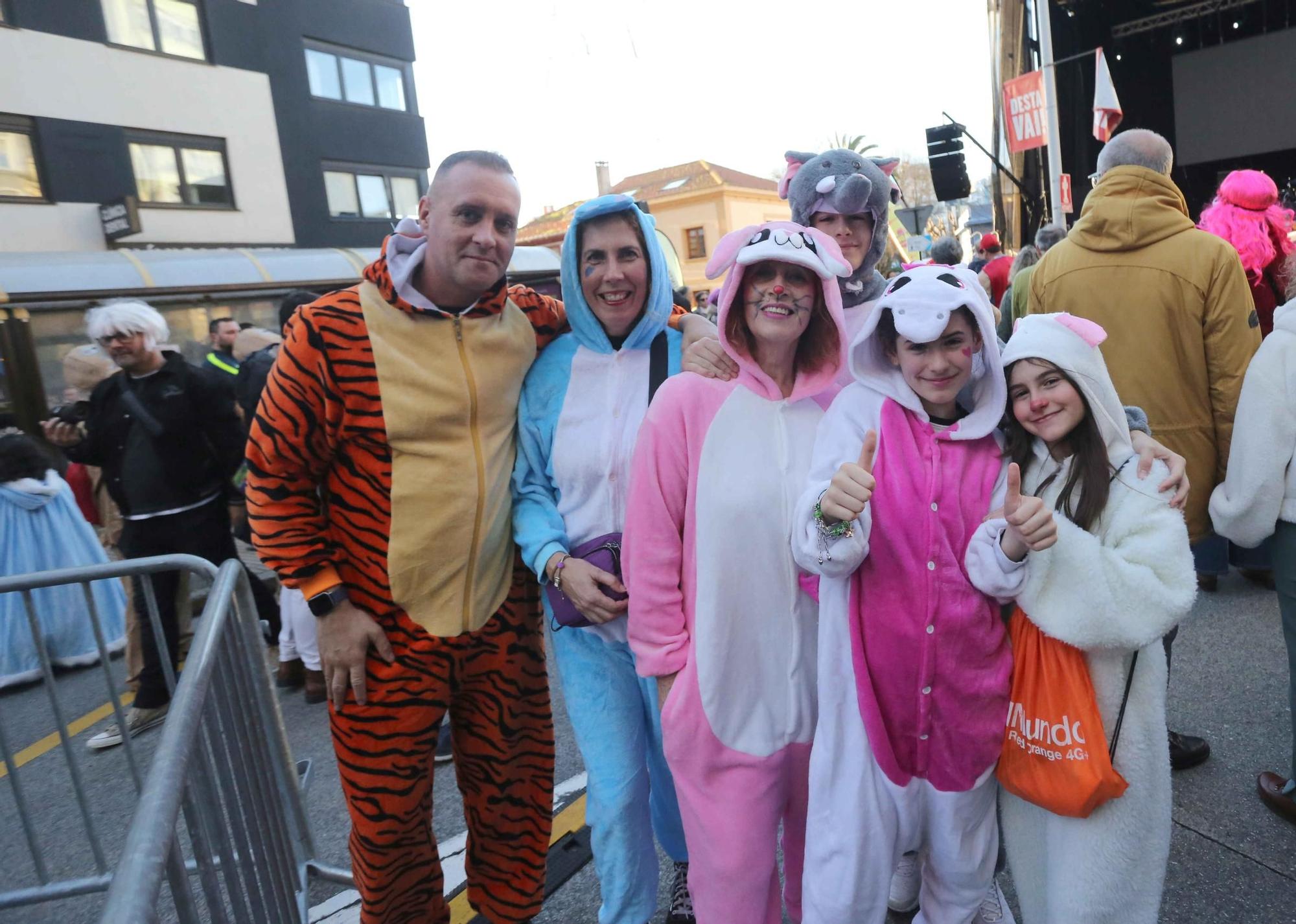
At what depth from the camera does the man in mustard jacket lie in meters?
2.73

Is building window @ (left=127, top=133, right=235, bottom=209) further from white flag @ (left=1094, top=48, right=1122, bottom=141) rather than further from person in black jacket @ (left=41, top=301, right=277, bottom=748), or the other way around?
white flag @ (left=1094, top=48, right=1122, bottom=141)

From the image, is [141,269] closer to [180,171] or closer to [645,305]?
[180,171]

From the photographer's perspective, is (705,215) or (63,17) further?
(705,215)

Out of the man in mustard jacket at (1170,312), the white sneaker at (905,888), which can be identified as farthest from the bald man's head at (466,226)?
the man in mustard jacket at (1170,312)

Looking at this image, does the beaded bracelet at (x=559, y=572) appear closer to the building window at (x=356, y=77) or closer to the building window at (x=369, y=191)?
the building window at (x=369, y=191)

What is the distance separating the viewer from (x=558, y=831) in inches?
111

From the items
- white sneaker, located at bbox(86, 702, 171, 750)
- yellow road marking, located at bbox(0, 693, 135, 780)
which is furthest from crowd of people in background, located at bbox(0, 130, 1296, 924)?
yellow road marking, located at bbox(0, 693, 135, 780)

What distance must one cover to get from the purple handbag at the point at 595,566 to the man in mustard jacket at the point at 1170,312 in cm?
208

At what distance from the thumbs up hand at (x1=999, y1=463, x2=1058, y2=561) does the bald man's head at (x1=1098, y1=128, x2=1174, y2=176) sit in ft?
6.57

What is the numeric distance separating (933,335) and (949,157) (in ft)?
40.1

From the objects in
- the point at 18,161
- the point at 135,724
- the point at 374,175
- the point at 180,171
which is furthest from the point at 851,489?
the point at 374,175

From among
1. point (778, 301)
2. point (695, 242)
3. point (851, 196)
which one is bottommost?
point (778, 301)

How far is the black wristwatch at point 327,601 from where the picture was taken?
191cm

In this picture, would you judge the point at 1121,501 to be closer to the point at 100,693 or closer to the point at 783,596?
the point at 783,596
